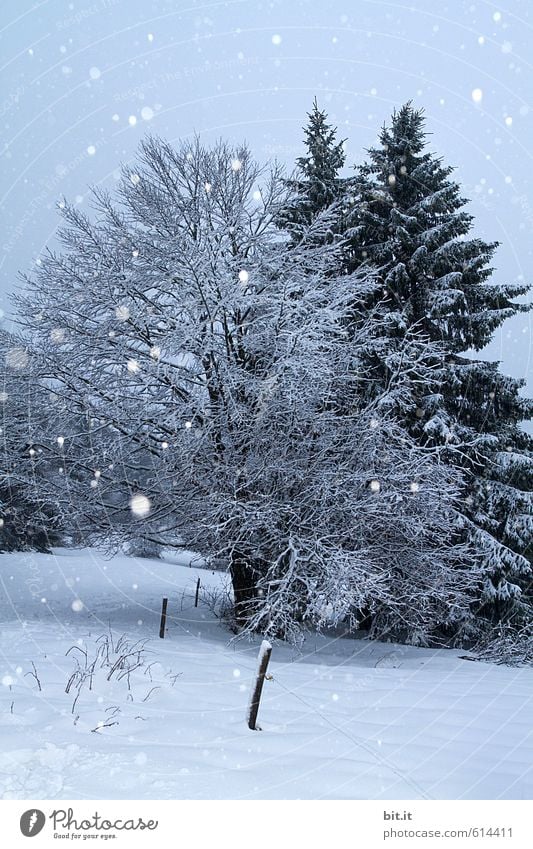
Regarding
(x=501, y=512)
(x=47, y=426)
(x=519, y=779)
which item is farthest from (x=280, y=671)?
(x=501, y=512)

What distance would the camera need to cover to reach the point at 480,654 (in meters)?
9.42

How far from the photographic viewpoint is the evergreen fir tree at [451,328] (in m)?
10.7

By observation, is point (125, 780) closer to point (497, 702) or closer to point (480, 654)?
point (497, 702)

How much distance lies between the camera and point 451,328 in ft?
39.0

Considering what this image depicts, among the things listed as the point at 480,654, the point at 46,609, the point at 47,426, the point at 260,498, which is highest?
the point at 47,426

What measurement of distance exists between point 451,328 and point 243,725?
32.3ft

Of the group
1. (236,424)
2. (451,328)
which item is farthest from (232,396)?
(451,328)

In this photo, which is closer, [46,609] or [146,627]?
[146,627]

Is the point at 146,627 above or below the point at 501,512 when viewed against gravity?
below

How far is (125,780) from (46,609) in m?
9.59

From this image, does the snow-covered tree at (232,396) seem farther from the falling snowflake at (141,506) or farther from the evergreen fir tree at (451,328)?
the evergreen fir tree at (451,328)
